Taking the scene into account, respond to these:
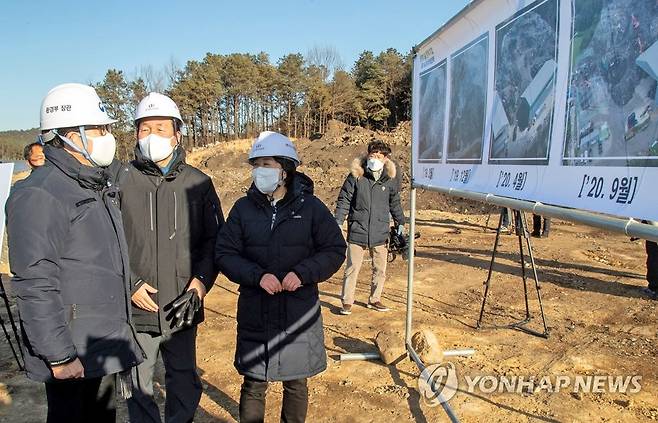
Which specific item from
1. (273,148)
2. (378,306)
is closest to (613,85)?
(273,148)

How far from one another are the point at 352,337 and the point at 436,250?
5.90 m

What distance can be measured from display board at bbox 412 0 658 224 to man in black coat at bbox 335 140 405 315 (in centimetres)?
211

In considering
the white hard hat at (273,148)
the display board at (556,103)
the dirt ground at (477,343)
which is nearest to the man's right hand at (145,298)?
the white hard hat at (273,148)

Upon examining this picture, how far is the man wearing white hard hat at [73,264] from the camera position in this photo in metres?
2.05

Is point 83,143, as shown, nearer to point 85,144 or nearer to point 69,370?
point 85,144

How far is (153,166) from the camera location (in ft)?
9.44

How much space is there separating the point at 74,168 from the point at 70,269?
48 centimetres

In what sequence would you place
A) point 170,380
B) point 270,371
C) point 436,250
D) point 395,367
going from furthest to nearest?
point 436,250 < point 395,367 < point 170,380 < point 270,371

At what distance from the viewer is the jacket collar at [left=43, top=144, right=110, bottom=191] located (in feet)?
7.33

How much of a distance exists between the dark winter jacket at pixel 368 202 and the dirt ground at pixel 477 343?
42.3 inches

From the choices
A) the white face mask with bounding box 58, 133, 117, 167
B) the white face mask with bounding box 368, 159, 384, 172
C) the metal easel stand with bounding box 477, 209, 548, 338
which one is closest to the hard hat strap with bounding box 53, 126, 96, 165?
the white face mask with bounding box 58, 133, 117, 167

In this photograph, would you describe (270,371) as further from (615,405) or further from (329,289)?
(329,289)

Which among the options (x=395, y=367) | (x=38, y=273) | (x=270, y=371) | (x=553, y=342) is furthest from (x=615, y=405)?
(x=38, y=273)

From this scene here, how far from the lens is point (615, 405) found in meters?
3.78
